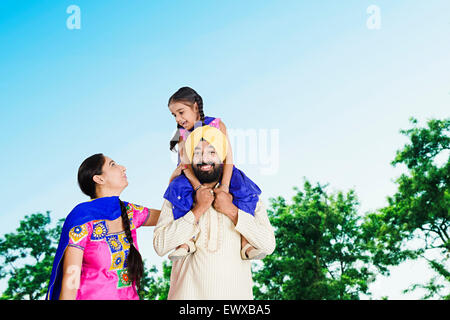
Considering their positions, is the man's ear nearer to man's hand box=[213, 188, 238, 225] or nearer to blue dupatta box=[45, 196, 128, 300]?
blue dupatta box=[45, 196, 128, 300]

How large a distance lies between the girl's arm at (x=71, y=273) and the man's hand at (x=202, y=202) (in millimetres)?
781

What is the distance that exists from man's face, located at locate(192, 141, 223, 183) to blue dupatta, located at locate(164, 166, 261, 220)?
10 cm

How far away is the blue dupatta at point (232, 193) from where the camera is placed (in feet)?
9.77

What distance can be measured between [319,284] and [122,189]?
1447 cm

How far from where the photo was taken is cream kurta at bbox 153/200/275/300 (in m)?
2.84

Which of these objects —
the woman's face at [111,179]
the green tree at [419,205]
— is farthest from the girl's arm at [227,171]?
the green tree at [419,205]

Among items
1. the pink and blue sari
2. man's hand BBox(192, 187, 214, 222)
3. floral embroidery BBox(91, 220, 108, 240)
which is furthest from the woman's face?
man's hand BBox(192, 187, 214, 222)

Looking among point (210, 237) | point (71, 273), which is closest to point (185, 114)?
point (210, 237)

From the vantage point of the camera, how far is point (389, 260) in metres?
16.7

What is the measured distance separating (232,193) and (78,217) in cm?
103

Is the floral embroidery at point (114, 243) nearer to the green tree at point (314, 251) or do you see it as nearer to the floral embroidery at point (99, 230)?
the floral embroidery at point (99, 230)

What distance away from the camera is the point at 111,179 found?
127 inches
